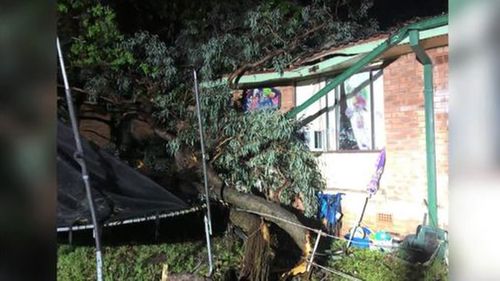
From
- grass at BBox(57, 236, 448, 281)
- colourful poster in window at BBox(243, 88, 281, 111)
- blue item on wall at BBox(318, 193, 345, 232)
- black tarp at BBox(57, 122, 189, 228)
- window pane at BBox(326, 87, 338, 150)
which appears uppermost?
colourful poster in window at BBox(243, 88, 281, 111)

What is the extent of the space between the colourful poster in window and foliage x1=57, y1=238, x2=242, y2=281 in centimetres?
311

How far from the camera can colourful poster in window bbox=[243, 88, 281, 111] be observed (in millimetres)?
10797

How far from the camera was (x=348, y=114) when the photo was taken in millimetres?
9703

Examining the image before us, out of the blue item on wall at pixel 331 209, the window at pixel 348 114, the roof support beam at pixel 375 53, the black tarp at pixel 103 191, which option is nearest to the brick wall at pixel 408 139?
the window at pixel 348 114

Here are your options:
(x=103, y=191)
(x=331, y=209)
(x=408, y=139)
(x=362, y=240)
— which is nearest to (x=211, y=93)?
(x=331, y=209)

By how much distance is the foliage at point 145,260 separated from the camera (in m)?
7.85

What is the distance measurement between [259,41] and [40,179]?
953 centimetres

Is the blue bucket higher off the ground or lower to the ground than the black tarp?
lower

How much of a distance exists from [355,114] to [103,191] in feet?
17.0

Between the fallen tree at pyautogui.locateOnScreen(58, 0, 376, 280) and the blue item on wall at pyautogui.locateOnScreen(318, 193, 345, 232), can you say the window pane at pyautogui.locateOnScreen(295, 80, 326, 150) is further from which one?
the blue item on wall at pyautogui.locateOnScreen(318, 193, 345, 232)

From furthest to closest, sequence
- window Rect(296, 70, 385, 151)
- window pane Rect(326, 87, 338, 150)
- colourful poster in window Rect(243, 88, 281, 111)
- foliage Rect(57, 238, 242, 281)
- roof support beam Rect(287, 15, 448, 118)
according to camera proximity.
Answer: colourful poster in window Rect(243, 88, 281, 111) < window pane Rect(326, 87, 338, 150) < window Rect(296, 70, 385, 151) < foliage Rect(57, 238, 242, 281) < roof support beam Rect(287, 15, 448, 118)

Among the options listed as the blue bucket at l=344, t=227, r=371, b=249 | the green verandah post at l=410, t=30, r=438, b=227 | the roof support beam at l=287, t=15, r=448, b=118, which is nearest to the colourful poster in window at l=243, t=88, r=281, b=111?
the roof support beam at l=287, t=15, r=448, b=118

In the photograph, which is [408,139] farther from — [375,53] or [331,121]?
[331,121]

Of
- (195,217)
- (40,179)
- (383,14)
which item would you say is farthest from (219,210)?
A: (40,179)
